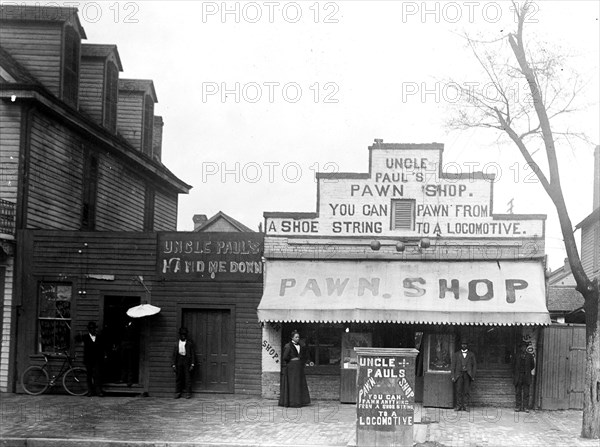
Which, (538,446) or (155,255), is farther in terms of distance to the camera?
(155,255)

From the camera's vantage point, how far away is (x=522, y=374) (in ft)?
53.2

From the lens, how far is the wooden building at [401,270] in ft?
54.1

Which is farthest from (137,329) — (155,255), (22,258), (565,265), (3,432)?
(565,265)

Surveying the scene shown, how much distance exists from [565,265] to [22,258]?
4619cm

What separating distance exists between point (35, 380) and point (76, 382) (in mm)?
938

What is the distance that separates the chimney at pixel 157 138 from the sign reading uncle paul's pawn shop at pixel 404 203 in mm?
12087

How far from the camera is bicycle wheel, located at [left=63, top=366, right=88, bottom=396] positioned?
1753cm

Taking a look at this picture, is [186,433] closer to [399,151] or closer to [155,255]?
[155,255]

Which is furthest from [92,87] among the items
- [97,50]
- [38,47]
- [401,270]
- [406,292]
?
[406,292]

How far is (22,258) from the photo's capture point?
17.8 metres

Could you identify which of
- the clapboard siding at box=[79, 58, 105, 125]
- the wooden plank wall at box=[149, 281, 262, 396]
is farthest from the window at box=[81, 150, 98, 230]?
the wooden plank wall at box=[149, 281, 262, 396]

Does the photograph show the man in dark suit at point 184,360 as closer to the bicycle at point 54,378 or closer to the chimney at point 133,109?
the bicycle at point 54,378

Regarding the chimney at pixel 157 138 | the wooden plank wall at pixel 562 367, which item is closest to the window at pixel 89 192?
the chimney at pixel 157 138

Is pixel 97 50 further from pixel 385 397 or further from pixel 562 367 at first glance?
pixel 562 367
